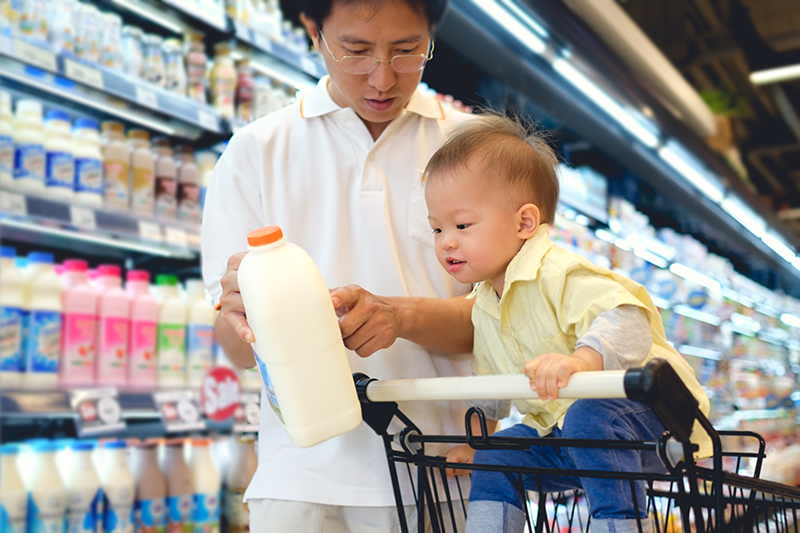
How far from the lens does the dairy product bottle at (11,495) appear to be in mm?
1666

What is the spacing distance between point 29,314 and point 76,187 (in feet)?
1.32

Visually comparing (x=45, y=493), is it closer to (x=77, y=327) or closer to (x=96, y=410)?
(x=96, y=410)

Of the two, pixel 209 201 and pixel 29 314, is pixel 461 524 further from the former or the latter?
pixel 29 314

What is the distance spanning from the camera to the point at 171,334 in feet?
6.91

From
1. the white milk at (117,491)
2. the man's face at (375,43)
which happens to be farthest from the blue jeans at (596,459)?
the white milk at (117,491)

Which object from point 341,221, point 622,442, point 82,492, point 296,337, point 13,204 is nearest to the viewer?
point 622,442

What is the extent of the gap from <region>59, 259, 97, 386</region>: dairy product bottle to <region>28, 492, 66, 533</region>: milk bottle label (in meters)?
0.29

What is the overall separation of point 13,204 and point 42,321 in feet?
1.05

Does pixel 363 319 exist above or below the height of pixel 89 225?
below

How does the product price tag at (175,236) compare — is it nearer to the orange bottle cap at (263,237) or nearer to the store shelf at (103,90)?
the store shelf at (103,90)

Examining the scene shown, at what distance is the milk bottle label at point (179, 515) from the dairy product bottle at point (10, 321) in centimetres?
54

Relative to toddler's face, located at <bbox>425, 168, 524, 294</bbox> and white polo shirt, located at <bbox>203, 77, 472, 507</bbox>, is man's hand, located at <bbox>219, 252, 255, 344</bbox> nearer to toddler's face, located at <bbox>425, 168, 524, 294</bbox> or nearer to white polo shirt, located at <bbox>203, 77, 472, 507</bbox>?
white polo shirt, located at <bbox>203, 77, 472, 507</bbox>

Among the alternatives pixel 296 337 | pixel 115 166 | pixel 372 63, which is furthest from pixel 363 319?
pixel 115 166

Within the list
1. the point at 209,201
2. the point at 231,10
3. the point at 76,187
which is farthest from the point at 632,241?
the point at 209,201
